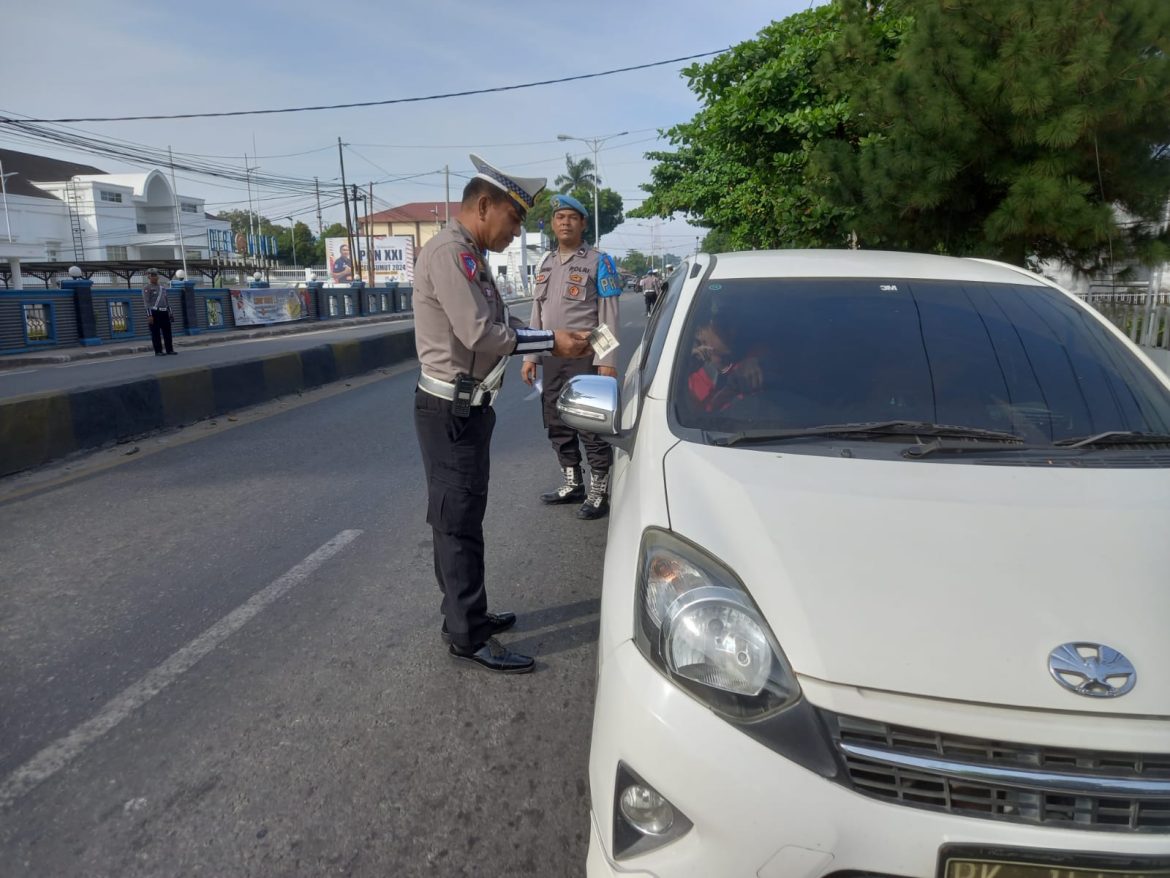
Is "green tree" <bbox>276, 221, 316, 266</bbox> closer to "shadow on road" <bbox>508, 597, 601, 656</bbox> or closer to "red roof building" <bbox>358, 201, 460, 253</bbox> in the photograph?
"red roof building" <bbox>358, 201, 460, 253</bbox>

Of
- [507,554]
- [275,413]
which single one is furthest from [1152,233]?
[275,413]

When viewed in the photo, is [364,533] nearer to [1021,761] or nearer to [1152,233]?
[1021,761]

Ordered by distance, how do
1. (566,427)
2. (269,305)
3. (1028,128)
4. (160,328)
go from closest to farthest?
(566,427) < (1028,128) < (160,328) < (269,305)

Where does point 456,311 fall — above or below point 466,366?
above

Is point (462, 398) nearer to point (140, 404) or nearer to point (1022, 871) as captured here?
point (1022, 871)

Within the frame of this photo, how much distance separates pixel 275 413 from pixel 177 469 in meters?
3.01

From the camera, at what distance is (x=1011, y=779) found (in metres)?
1.51

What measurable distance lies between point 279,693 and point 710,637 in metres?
2.11

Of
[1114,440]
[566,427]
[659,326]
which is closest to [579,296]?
[566,427]

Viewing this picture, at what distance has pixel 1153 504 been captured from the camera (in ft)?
6.31

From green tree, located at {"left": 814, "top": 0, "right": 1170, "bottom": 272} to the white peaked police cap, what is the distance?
4.61 m

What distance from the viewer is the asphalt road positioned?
2381 mm

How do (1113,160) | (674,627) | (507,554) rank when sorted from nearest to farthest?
1. (674,627)
2. (507,554)
3. (1113,160)

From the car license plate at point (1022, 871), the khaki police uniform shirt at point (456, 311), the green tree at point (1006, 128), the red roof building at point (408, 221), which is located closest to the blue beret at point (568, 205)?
the khaki police uniform shirt at point (456, 311)
